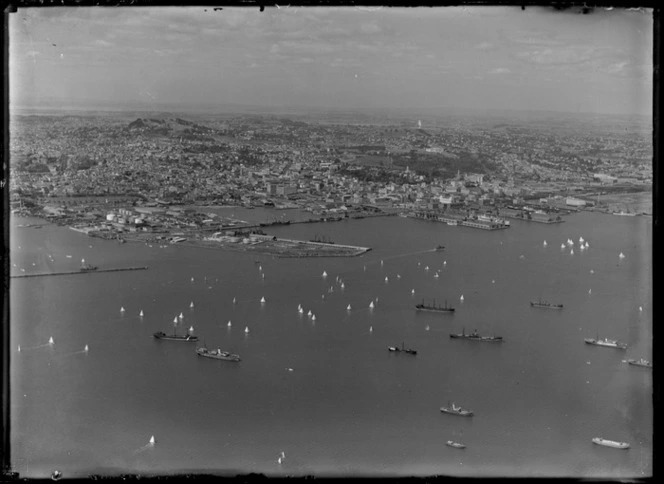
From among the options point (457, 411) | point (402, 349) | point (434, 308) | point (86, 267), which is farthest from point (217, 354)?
point (457, 411)

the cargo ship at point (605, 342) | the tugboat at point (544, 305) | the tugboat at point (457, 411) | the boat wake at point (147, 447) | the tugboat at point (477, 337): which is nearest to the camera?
the boat wake at point (147, 447)

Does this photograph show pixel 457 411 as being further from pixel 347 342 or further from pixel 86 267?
pixel 86 267

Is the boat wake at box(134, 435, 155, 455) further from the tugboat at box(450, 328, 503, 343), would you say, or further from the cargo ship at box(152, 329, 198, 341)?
the tugboat at box(450, 328, 503, 343)

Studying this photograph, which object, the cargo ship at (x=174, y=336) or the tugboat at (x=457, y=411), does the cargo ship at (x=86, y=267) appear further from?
the tugboat at (x=457, y=411)

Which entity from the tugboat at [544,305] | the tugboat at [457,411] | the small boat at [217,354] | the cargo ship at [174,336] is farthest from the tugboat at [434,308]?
the cargo ship at [174,336]

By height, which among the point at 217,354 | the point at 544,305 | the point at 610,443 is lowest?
the point at 217,354

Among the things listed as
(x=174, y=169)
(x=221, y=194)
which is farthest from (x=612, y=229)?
(x=174, y=169)
